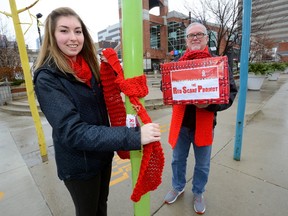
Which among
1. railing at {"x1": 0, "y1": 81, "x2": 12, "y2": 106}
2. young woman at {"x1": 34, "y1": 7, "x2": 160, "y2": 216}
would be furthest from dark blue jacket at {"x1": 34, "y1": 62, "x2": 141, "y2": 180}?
railing at {"x1": 0, "y1": 81, "x2": 12, "y2": 106}

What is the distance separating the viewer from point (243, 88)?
2699 mm

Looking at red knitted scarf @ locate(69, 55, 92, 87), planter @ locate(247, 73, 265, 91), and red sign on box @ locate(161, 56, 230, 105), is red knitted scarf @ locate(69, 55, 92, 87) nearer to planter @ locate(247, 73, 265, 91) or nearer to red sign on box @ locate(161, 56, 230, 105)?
red sign on box @ locate(161, 56, 230, 105)

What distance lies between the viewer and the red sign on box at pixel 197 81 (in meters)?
1.21

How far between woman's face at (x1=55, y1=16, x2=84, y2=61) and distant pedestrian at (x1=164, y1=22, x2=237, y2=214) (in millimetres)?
936

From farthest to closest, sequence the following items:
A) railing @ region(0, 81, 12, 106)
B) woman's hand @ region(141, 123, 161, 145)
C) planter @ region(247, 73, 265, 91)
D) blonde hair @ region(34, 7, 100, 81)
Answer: railing @ region(0, 81, 12, 106) → planter @ region(247, 73, 265, 91) → blonde hair @ region(34, 7, 100, 81) → woman's hand @ region(141, 123, 161, 145)

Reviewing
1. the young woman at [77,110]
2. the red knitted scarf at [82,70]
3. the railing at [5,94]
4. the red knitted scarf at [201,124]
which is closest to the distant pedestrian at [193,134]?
the red knitted scarf at [201,124]

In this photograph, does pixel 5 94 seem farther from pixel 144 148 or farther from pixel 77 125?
pixel 144 148

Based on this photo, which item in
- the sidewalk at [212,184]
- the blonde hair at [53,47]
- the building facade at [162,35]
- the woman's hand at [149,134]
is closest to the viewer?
the woman's hand at [149,134]

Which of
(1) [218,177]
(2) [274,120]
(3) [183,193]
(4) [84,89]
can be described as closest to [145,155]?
(4) [84,89]

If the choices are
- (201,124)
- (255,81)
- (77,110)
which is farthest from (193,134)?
(255,81)

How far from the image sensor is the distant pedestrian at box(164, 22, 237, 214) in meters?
1.70

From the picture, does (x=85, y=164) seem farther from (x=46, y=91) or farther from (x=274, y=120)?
(x=274, y=120)

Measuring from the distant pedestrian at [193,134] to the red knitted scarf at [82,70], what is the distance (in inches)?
35.0

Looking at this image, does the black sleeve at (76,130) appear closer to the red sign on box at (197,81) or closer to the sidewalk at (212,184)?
the red sign on box at (197,81)
